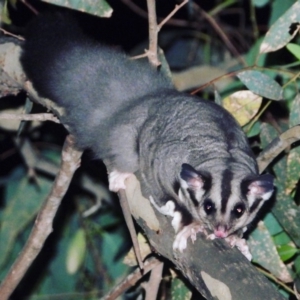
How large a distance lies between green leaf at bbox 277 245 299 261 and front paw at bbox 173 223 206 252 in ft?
3.08

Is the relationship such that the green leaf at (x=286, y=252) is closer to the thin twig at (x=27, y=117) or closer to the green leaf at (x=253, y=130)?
the green leaf at (x=253, y=130)

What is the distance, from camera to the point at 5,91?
A: 4.70m

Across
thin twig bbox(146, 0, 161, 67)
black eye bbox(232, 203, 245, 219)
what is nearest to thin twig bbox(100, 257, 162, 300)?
black eye bbox(232, 203, 245, 219)

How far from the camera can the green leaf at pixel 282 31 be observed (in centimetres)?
421

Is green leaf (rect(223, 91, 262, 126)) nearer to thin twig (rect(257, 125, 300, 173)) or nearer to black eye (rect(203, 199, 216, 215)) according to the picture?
thin twig (rect(257, 125, 300, 173))

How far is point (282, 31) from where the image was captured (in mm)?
4285

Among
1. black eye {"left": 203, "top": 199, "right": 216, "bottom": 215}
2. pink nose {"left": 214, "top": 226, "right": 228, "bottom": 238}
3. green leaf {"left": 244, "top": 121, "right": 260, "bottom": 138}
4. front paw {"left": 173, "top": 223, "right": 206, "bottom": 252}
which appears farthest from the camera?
green leaf {"left": 244, "top": 121, "right": 260, "bottom": 138}

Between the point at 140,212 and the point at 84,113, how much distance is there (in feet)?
2.75

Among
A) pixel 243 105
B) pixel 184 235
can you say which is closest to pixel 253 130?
pixel 243 105

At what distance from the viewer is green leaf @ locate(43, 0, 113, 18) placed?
3934 mm

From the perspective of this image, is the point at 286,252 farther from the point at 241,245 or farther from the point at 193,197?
the point at 193,197

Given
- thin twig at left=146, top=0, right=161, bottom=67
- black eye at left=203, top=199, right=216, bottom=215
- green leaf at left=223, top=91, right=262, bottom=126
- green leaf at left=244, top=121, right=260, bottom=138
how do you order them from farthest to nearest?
1. green leaf at left=244, top=121, right=260, bottom=138
2. green leaf at left=223, top=91, right=262, bottom=126
3. thin twig at left=146, top=0, right=161, bottom=67
4. black eye at left=203, top=199, right=216, bottom=215

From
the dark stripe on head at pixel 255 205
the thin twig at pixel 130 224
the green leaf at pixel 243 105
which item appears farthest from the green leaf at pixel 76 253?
the dark stripe on head at pixel 255 205

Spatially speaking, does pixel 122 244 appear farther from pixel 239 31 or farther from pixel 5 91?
pixel 239 31
